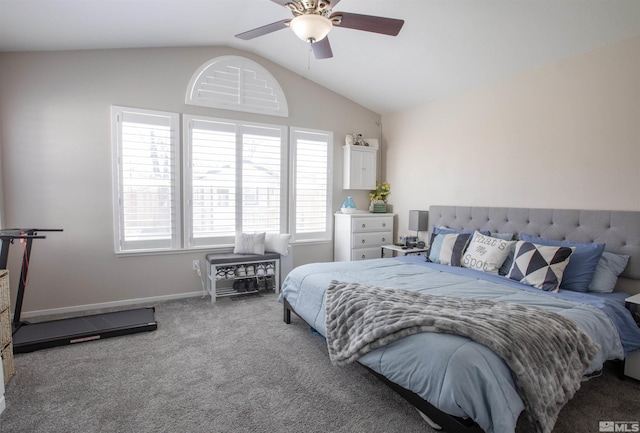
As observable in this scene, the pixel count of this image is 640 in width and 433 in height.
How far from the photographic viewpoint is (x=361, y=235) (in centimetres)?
473

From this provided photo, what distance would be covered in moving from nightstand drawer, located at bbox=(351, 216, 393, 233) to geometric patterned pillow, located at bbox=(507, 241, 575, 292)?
2.12 m

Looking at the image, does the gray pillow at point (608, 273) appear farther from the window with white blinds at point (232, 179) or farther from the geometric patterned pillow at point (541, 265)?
the window with white blinds at point (232, 179)

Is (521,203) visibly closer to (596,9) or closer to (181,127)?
(596,9)

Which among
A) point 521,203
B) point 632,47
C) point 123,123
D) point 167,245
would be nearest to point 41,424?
point 167,245

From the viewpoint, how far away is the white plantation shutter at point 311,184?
4.76 metres

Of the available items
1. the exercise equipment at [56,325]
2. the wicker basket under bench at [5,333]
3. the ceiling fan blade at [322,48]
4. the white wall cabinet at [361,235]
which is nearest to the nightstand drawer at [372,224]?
the white wall cabinet at [361,235]

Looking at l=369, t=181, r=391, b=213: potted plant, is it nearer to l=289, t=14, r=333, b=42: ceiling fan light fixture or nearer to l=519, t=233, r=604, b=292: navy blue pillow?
l=519, t=233, r=604, b=292: navy blue pillow

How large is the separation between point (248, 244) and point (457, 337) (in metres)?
3.07

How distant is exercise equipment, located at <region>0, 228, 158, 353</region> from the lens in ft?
8.68

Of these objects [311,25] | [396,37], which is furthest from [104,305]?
[396,37]

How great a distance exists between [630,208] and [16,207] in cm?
565

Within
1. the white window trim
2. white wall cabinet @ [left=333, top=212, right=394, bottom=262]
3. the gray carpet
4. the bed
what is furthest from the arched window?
the gray carpet

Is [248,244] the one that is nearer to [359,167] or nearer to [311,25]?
[359,167]

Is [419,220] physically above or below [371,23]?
below
